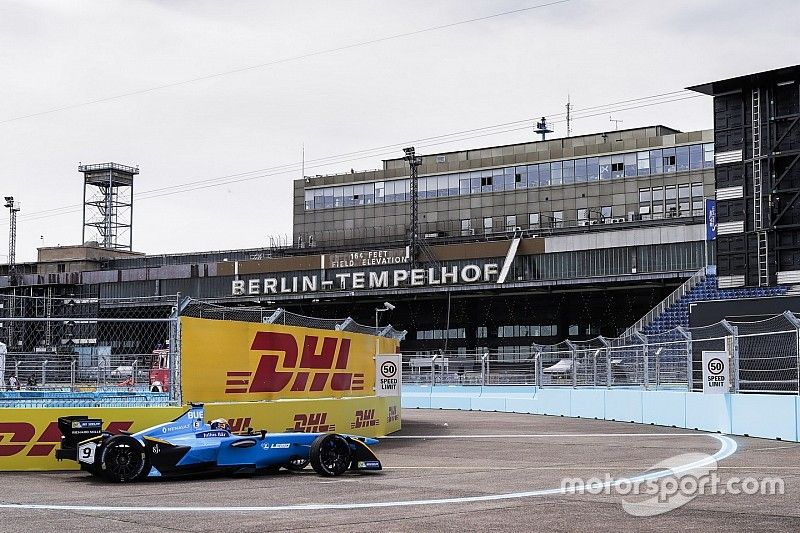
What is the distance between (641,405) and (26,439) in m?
17.2

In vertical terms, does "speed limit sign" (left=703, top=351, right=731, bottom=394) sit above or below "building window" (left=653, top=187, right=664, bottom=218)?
below

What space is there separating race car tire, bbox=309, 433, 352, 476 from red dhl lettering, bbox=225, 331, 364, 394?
14.6 feet

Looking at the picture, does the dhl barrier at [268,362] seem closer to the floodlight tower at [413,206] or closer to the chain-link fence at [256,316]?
the chain-link fence at [256,316]

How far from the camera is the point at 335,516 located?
394 inches

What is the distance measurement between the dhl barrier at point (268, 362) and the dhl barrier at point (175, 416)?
35 centimetres

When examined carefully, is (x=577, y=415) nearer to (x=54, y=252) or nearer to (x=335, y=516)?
(x=335, y=516)

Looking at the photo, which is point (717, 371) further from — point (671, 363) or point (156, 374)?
point (156, 374)

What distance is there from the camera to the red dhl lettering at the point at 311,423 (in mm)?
19578

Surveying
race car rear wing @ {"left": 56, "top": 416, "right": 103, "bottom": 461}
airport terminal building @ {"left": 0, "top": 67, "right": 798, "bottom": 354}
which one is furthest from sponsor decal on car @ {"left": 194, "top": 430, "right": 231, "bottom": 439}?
airport terminal building @ {"left": 0, "top": 67, "right": 798, "bottom": 354}

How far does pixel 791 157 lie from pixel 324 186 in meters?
55.4

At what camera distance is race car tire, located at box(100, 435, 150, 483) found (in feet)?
43.9

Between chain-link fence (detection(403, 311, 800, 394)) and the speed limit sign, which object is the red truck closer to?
the speed limit sign

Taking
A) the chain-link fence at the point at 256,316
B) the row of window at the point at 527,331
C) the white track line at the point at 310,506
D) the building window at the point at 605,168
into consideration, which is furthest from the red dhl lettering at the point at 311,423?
the building window at the point at 605,168

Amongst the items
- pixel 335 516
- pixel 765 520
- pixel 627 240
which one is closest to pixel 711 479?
pixel 765 520
